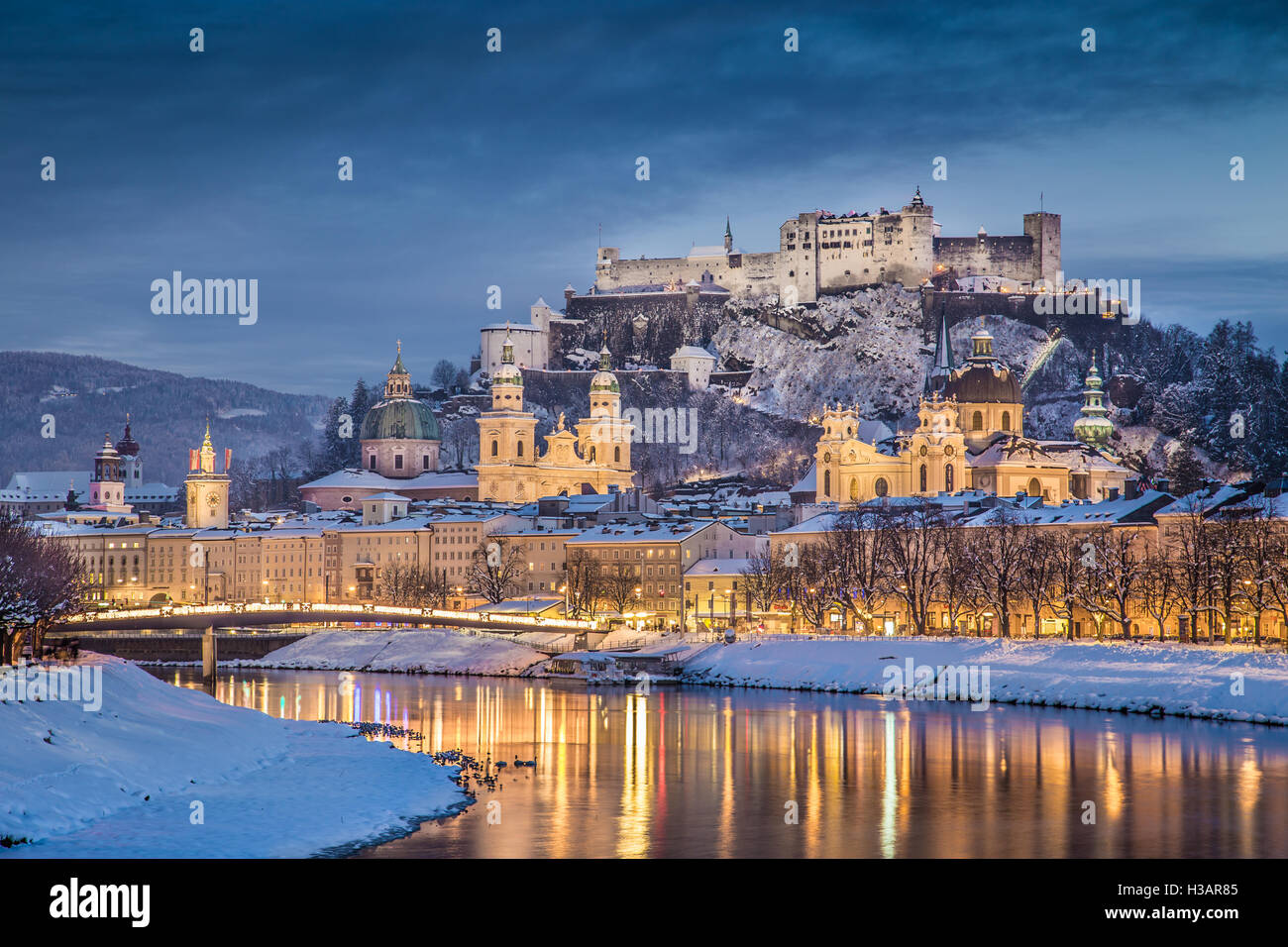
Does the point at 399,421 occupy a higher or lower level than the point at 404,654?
higher

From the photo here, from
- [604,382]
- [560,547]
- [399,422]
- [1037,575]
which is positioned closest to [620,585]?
[560,547]

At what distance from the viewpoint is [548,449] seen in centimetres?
14350

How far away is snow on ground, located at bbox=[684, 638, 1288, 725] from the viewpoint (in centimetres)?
4828

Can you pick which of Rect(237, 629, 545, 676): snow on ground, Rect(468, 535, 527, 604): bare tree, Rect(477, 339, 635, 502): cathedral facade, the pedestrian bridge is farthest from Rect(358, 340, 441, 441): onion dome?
Rect(237, 629, 545, 676): snow on ground

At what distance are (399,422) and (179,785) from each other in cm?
11905

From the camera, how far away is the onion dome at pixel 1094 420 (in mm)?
127438

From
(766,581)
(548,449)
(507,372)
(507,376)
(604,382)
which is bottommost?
(766,581)

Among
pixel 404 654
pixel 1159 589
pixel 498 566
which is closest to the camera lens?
pixel 1159 589

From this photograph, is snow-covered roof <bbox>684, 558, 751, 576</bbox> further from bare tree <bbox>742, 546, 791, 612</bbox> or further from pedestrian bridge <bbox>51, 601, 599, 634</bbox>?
pedestrian bridge <bbox>51, 601, 599, 634</bbox>

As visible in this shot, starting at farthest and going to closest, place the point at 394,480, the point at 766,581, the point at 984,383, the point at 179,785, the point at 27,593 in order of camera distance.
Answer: the point at 394,480
the point at 984,383
the point at 766,581
the point at 27,593
the point at 179,785

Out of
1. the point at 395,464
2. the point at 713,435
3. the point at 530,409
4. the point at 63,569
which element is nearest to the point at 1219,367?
the point at 713,435

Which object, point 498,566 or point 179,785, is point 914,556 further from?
point 179,785

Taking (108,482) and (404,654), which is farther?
(108,482)
